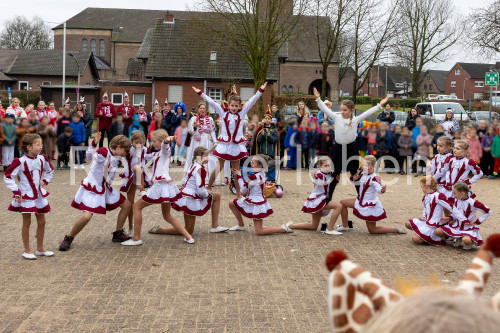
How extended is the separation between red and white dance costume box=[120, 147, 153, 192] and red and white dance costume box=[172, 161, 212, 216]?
614 mm

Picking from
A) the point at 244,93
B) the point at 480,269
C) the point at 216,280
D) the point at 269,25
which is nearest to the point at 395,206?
the point at 216,280

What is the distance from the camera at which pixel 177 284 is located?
6.59 metres

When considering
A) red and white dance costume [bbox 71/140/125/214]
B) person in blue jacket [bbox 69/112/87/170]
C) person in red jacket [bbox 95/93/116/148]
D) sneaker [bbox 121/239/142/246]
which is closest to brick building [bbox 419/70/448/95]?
sneaker [bbox 121/239/142/246]

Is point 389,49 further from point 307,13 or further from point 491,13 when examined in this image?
point 491,13

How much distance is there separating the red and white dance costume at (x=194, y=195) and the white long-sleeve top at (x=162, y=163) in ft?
1.79

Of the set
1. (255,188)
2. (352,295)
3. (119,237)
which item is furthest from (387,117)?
(352,295)

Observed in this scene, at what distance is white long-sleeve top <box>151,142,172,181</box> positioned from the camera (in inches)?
343

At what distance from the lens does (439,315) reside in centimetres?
114

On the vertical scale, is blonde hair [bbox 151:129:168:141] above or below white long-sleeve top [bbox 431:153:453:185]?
above

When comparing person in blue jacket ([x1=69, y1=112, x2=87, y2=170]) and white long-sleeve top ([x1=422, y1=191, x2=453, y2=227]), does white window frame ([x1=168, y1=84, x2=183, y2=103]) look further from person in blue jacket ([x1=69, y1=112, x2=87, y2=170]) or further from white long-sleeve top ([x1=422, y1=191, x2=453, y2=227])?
person in blue jacket ([x1=69, y1=112, x2=87, y2=170])

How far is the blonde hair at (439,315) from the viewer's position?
1108 millimetres

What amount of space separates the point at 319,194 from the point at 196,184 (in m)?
2.05

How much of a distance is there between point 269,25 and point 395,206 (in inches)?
1059

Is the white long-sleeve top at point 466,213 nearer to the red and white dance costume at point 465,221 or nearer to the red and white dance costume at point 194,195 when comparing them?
the red and white dance costume at point 465,221
